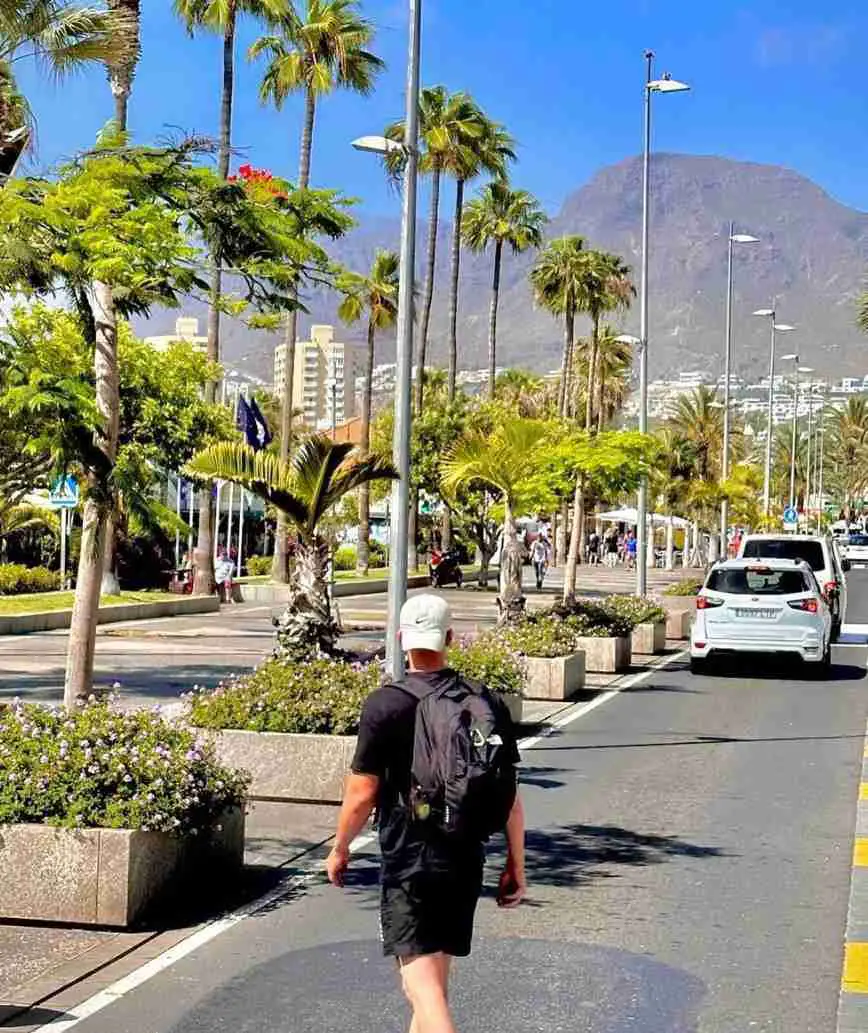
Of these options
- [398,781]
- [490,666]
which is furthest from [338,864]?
[490,666]

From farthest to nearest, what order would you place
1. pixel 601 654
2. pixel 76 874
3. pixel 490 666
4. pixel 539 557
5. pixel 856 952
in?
pixel 539 557 < pixel 601 654 < pixel 490 666 < pixel 76 874 < pixel 856 952

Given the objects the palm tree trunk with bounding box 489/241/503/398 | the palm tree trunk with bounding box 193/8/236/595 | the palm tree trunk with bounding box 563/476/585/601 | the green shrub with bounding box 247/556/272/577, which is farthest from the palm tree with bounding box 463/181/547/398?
the palm tree trunk with bounding box 563/476/585/601

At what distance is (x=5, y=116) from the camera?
12492 mm

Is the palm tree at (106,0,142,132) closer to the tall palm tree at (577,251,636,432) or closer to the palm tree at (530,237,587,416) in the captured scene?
the tall palm tree at (577,251,636,432)

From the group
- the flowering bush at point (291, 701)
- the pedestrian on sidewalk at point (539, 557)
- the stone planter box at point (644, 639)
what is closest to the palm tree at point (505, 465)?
the stone planter box at point (644, 639)

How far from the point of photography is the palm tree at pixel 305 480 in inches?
536

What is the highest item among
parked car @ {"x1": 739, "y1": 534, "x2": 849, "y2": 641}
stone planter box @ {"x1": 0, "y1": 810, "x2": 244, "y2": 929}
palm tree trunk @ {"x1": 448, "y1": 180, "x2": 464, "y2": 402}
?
palm tree trunk @ {"x1": 448, "y1": 180, "x2": 464, "y2": 402}

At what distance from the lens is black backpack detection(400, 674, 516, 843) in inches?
185

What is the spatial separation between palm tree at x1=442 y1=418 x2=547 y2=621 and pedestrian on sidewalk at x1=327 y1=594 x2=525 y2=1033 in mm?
16513

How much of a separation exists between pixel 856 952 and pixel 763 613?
1527 centimetres

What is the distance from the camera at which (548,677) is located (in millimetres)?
18781

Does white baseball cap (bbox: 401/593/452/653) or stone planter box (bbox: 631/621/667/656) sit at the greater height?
white baseball cap (bbox: 401/593/452/653)

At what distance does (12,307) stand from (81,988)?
22.6m

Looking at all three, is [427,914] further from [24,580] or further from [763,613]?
[24,580]
